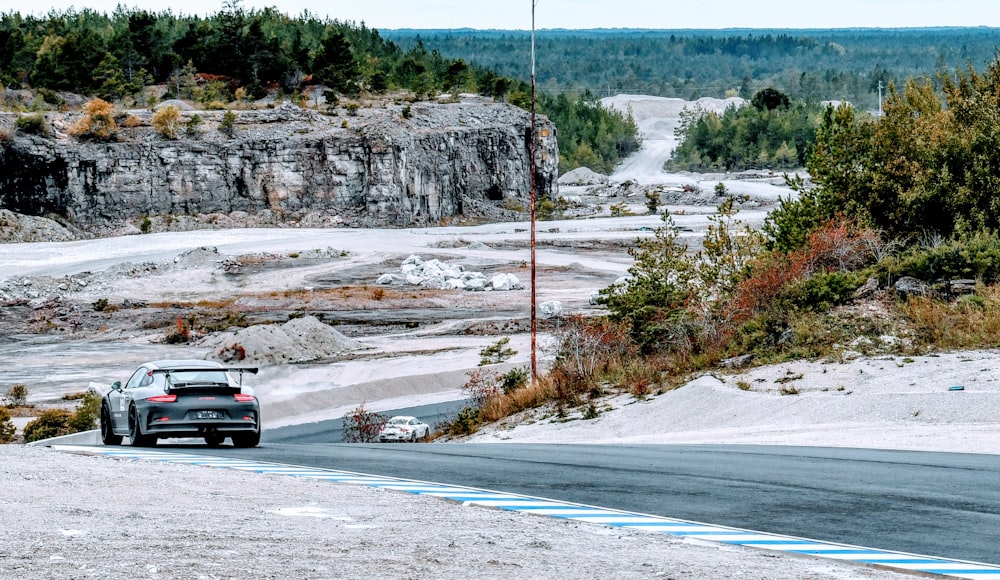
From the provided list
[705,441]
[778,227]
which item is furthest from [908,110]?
[705,441]

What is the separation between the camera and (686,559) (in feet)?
27.9

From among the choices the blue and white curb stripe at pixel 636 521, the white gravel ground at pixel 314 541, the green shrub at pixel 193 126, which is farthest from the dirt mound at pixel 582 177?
the white gravel ground at pixel 314 541

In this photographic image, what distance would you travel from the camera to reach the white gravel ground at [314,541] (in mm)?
7824

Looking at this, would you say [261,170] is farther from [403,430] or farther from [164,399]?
[164,399]

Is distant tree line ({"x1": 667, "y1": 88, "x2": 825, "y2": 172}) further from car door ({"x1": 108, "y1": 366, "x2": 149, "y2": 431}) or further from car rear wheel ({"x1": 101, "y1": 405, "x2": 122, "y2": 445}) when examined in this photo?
car door ({"x1": 108, "y1": 366, "x2": 149, "y2": 431})

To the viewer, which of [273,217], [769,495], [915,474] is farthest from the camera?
[273,217]

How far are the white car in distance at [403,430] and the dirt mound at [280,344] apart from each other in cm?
1645

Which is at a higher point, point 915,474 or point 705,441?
point 915,474

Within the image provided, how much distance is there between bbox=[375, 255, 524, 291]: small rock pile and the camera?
7412 centimetres

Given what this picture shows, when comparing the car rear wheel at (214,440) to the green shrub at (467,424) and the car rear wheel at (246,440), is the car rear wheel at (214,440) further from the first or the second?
the green shrub at (467,424)

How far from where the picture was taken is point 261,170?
105 metres

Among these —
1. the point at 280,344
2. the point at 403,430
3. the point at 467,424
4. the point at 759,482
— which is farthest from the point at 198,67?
the point at 759,482

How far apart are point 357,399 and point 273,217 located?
63.7 m

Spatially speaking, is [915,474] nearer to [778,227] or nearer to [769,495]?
[769,495]
